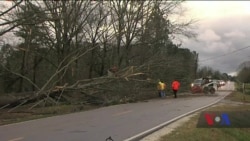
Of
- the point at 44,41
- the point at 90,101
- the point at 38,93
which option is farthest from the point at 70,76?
the point at 38,93

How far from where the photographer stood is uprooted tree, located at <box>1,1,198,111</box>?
30406mm

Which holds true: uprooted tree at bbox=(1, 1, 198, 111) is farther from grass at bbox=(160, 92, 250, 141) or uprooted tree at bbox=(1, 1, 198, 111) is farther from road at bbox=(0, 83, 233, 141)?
grass at bbox=(160, 92, 250, 141)

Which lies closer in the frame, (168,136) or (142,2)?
(168,136)

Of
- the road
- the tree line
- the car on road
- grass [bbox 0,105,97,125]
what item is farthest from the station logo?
the car on road

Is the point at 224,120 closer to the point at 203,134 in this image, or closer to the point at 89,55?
the point at 203,134

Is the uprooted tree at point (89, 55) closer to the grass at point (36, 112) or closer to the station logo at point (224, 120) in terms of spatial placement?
the grass at point (36, 112)

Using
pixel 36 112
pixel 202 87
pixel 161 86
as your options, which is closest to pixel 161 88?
pixel 161 86

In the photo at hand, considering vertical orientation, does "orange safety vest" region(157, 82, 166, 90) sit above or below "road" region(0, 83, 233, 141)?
above

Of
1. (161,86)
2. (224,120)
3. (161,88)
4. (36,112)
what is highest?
(161,86)

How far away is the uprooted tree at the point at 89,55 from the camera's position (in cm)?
3041

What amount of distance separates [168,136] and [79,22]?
28.5m

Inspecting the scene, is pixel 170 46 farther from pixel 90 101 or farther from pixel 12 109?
pixel 12 109

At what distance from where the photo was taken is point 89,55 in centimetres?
4925

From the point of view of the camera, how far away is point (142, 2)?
5047 centimetres
